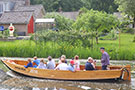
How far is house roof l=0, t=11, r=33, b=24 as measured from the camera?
44.0 metres

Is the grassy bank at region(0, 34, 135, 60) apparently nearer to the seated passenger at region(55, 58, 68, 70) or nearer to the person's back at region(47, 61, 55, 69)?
the person's back at region(47, 61, 55, 69)

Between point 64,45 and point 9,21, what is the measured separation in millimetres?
24438

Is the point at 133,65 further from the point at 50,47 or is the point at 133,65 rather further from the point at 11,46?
the point at 11,46

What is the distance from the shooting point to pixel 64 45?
22578 millimetres

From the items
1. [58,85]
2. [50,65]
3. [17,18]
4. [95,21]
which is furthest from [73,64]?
[17,18]

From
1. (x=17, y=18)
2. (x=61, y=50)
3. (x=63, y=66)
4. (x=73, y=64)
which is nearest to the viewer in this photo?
(x=63, y=66)

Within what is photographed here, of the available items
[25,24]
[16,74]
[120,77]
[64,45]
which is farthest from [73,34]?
[25,24]

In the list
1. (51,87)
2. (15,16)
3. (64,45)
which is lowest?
(51,87)

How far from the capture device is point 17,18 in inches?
1761

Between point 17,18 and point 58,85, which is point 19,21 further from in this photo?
point 58,85

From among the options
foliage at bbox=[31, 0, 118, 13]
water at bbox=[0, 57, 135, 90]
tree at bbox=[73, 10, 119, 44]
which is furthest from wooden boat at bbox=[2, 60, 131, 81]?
foliage at bbox=[31, 0, 118, 13]

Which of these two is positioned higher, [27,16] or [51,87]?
[27,16]

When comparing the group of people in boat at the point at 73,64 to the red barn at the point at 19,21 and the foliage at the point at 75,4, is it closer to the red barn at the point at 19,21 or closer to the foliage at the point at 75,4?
the red barn at the point at 19,21

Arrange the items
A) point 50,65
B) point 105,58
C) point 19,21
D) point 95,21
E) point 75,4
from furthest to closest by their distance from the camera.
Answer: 1. point 75,4
2. point 19,21
3. point 95,21
4. point 50,65
5. point 105,58
